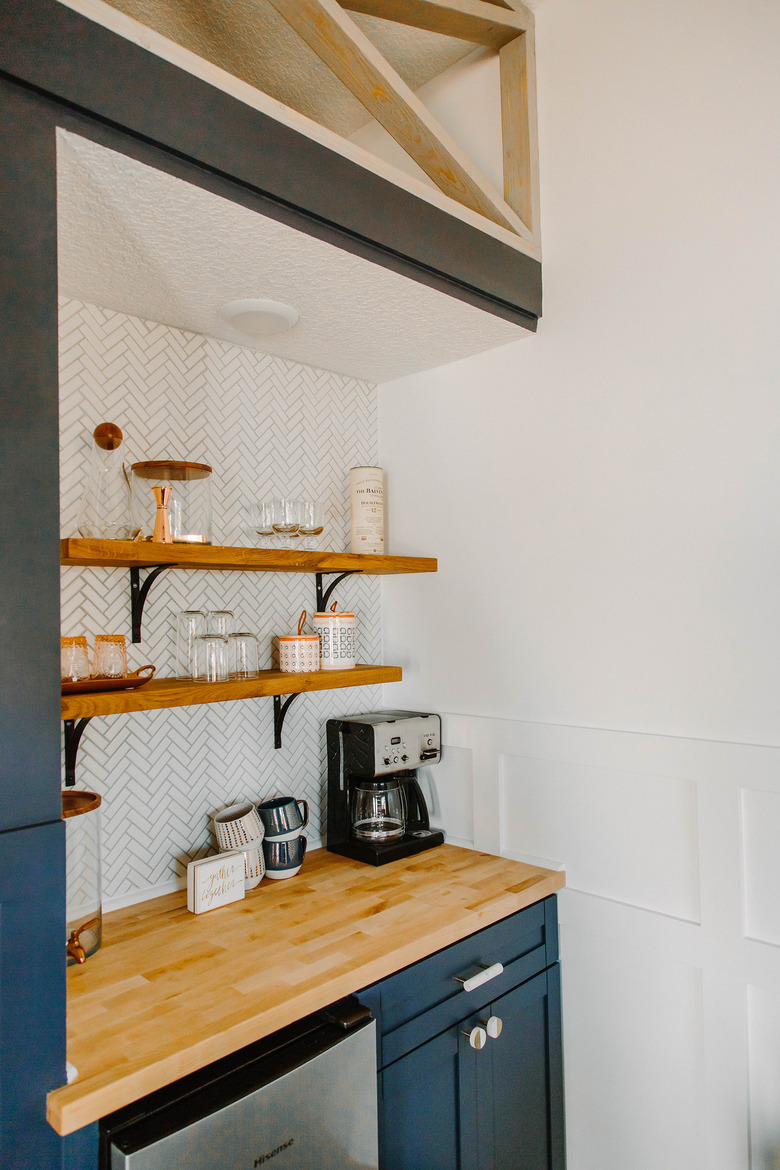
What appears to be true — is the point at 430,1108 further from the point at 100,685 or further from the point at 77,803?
the point at 100,685

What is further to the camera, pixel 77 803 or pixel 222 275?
pixel 222 275

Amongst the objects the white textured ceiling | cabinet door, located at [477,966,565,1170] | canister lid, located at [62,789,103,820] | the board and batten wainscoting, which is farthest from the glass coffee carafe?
the white textured ceiling

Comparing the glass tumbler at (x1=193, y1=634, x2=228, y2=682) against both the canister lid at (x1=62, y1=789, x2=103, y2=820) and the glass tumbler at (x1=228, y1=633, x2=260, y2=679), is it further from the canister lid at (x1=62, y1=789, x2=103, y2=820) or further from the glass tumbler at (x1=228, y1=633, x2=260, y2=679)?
the canister lid at (x1=62, y1=789, x2=103, y2=820)

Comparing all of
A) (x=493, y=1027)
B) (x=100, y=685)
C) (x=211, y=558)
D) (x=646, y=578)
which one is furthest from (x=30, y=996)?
(x=646, y=578)

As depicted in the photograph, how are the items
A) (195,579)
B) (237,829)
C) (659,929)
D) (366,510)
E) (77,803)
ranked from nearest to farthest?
(77,803)
(659,929)
(237,829)
(195,579)
(366,510)

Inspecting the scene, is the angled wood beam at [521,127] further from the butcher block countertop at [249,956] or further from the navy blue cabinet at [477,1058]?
the navy blue cabinet at [477,1058]

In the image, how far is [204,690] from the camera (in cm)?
151

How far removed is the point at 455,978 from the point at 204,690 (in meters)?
0.78

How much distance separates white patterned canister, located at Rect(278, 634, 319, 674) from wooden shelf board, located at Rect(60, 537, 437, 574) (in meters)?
0.18

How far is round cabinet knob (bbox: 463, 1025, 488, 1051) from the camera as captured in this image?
1472mm

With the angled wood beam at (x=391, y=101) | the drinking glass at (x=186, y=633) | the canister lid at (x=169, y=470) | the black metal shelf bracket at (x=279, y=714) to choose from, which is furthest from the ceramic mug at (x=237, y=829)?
the angled wood beam at (x=391, y=101)

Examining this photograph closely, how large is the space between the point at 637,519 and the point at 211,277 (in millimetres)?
1069

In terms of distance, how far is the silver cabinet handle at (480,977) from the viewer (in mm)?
1473

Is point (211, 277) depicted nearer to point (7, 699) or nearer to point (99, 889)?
point (7, 699)
